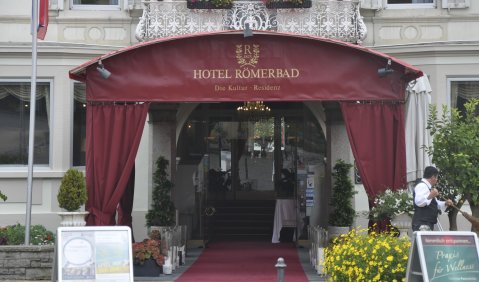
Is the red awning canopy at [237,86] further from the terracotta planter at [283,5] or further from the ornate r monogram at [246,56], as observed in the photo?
the terracotta planter at [283,5]

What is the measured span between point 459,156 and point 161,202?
7058mm

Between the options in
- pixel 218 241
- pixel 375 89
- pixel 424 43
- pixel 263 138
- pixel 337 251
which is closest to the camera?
pixel 337 251

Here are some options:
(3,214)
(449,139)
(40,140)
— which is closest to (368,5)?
(449,139)

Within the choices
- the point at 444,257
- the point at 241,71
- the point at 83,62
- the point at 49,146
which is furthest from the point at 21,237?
the point at 444,257

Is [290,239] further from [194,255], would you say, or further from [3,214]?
[3,214]

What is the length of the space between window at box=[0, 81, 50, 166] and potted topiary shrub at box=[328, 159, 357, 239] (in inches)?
262

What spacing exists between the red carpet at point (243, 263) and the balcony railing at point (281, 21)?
183 inches

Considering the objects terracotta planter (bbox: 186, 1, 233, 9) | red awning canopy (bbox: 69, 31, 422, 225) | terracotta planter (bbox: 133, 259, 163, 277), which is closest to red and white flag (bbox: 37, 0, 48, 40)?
red awning canopy (bbox: 69, 31, 422, 225)

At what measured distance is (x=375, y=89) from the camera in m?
13.3

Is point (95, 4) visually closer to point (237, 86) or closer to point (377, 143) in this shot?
point (237, 86)

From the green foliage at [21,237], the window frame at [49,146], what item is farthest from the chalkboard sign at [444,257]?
the window frame at [49,146]

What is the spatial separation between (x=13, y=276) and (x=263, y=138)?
10.3 m

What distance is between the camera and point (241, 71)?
13.3m

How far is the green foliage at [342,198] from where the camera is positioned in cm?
1659
